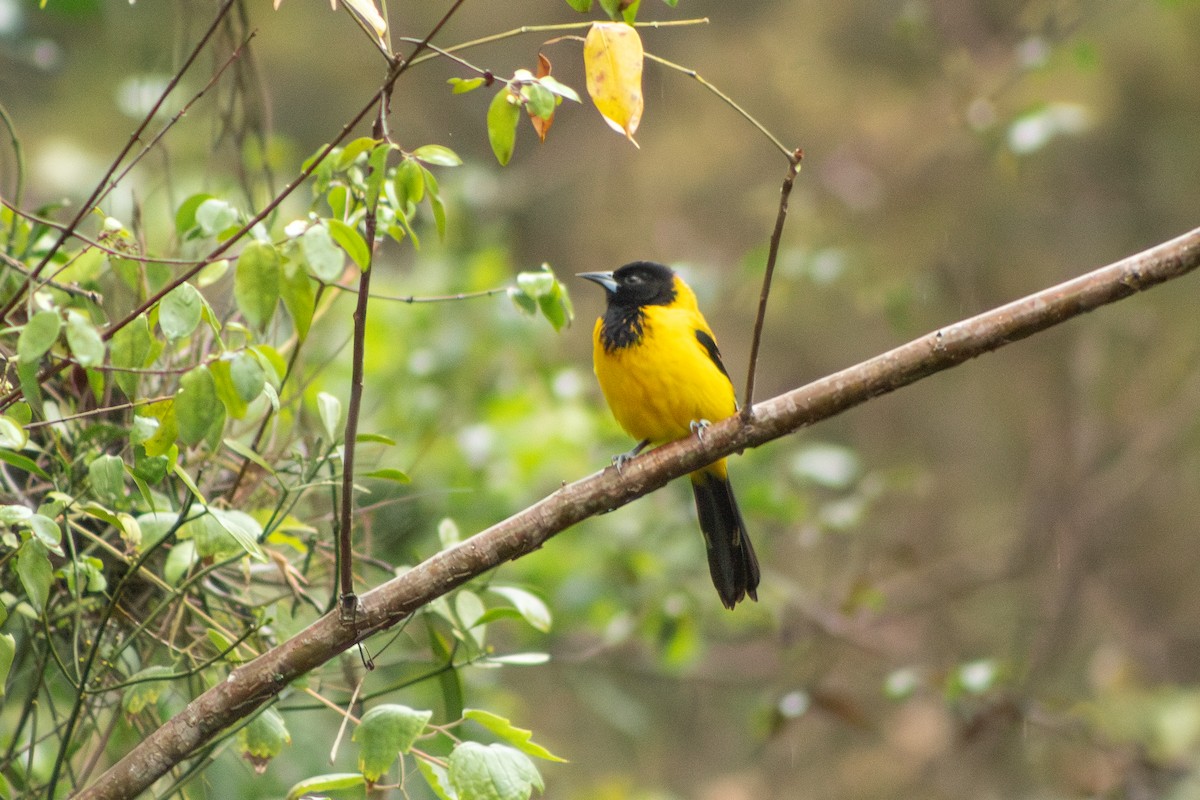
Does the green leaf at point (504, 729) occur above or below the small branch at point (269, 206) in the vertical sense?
below

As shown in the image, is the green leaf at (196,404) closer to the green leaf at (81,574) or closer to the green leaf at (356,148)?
the green leaf at (356,148)

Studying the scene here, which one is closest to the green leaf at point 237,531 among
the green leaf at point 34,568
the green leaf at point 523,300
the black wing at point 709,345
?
the green leaf at point 34,568

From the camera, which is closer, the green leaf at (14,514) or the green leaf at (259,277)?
the green leaf at (259,277)

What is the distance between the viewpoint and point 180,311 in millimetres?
1386

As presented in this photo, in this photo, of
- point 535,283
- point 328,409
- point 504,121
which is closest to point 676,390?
point 535,283

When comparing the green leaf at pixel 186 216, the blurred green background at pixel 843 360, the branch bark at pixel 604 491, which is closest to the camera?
the branch bark at pixel 604 491

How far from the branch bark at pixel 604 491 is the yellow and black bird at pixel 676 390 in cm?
96

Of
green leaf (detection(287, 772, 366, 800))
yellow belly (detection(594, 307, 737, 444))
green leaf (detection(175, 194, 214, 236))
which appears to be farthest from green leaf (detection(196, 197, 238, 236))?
yellow belly (detection(594, 307, 737, 444))

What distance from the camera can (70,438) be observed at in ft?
6.66

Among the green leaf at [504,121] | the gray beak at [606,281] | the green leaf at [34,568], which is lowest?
the green leaf at [34,568]

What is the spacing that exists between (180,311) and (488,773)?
2.33 ft

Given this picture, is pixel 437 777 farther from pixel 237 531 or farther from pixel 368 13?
pixel 368 13

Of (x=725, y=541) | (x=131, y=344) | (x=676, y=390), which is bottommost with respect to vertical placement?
(x=131, y=344)

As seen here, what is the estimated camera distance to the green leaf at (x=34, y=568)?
1.50 m
